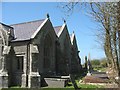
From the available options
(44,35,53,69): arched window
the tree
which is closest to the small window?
(44,35,53,69): arched window

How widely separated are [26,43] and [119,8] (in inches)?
711

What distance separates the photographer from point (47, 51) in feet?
85.4

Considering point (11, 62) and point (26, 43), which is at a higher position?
point (26, 43)

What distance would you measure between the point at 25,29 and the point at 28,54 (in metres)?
4.37

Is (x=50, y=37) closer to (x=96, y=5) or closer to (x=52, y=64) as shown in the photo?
(x=52, y=64)

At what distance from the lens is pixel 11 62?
77.0 feet

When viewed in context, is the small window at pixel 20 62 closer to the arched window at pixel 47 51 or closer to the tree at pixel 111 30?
the arched window at pixel 47 51

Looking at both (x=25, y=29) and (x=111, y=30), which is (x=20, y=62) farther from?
(x=111, y=30)

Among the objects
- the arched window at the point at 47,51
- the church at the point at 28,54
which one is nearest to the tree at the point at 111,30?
the church at the point at 28,54

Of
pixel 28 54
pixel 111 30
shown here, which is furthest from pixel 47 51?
pixel 111 30

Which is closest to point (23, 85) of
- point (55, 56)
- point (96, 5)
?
point (55, 56)

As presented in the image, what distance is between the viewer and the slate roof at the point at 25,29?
77.6 feet

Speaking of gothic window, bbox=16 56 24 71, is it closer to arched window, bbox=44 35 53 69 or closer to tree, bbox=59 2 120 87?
arched window, bbox=44 35 53 69

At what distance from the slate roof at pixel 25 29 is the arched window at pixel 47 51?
2.06 meters
